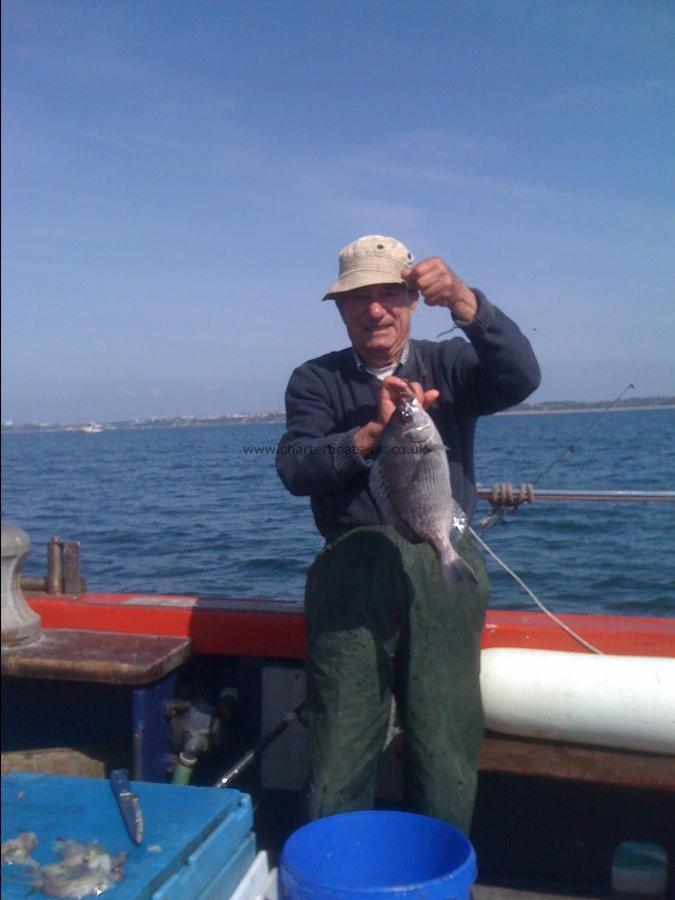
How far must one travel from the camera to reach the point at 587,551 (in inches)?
433

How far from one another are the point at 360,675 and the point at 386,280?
1513mm

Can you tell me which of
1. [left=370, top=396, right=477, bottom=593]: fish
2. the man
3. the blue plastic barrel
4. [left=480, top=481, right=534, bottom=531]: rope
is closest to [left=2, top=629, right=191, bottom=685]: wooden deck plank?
the man

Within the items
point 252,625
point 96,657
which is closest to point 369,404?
point 252,625

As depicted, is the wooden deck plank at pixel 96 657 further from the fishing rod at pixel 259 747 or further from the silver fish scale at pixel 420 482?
the silver fish scale at pixel 420 482

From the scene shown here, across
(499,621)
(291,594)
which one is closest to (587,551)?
(291,594)

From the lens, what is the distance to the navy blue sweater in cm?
311

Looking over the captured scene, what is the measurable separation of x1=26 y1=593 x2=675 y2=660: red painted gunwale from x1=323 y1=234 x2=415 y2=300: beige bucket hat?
5.33ft

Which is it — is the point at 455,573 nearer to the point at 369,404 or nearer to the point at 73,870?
the point at 369,404

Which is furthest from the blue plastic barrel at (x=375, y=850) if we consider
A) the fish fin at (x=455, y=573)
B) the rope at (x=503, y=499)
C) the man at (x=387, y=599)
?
the rope at (x=503, y=499)

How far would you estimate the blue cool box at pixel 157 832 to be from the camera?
2006 mm

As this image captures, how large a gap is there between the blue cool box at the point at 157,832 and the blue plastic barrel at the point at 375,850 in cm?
20

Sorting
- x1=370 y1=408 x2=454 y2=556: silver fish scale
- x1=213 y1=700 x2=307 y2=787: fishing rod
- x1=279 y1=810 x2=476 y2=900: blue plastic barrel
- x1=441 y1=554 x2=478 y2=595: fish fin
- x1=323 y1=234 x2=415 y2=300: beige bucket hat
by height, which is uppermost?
x1=323 y1=234 x2=415 y2=300: beige bucket hat

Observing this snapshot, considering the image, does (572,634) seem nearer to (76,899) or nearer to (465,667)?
(465,667)

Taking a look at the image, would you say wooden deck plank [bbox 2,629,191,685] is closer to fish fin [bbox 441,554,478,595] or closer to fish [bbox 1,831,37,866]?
fish [bbox 1,831,37,866]
